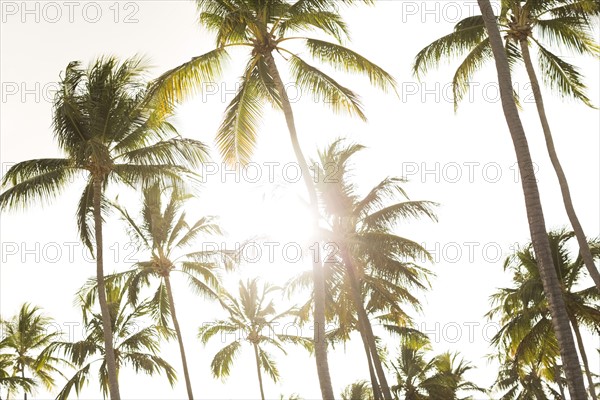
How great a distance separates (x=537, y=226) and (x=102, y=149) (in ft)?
37.4

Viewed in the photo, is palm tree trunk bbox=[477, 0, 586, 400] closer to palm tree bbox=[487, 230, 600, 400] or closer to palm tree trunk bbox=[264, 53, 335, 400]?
palm tree trunk bbox=[264, 53, 335, 400]

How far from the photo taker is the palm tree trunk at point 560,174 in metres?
15.7

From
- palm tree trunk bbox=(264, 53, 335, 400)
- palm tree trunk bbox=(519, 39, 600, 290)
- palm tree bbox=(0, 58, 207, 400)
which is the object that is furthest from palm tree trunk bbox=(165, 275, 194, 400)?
palm tree trunk bbox=(519, 39, 600, 290)

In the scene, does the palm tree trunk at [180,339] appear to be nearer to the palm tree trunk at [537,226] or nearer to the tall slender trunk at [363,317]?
the tall slender trunk at [363,317]

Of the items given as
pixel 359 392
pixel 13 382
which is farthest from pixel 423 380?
pixel 13 382

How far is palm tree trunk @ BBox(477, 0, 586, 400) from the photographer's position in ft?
30.6

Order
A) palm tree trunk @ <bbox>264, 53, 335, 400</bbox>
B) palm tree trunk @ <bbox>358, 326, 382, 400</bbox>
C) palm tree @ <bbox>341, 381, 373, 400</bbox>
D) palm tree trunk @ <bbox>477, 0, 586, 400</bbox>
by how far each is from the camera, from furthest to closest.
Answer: palm tree @ <bbox>341, 381, 373, 400</bbox> → palm tree trunk @ <bbox>358, 326, 382, 400</bbox> → palm tree trunk @ <bbox>264, 53, 335, 400</bbox> → palm tree trunk @ <bbox>477, 0, 586, 400</bbox>

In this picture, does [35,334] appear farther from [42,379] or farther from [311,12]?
[311,12]

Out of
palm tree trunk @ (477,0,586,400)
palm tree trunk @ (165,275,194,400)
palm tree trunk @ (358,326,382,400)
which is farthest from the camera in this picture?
palm tree trunk @ (165,275,194,400)

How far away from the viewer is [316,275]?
13.3 metres

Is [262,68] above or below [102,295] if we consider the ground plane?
above

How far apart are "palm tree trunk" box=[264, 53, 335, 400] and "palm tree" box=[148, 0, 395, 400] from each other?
0.02 meters

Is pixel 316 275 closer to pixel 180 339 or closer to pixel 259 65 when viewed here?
pixel 259 65

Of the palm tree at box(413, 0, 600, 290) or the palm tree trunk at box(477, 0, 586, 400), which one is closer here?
the palm tree trunk at box(477, 0, 586, 400)
